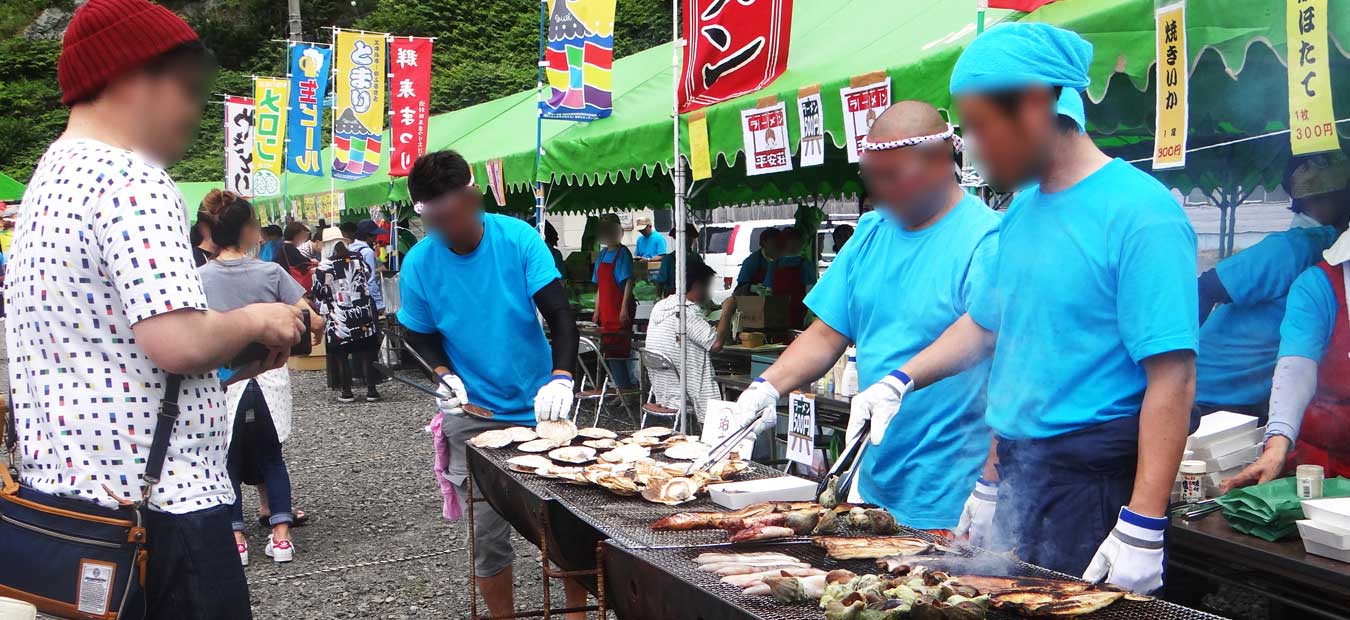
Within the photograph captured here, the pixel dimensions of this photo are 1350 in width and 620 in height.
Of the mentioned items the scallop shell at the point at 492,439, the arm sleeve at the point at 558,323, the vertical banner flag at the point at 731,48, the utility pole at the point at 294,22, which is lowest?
the scallop shell at the point at 492,439

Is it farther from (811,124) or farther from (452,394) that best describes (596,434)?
(811,124)

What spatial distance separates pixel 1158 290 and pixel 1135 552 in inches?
21.0

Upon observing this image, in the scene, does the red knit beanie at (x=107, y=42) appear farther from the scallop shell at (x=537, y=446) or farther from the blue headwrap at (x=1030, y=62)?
the scallop shell at (x=537, y=446)

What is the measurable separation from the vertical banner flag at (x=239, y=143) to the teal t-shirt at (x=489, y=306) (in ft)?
49.0

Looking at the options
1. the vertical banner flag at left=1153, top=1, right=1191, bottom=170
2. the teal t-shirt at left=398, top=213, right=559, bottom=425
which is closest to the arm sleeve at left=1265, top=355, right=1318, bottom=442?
the vertical banner flag at left=1153, top=1, right=1191, bottom=170

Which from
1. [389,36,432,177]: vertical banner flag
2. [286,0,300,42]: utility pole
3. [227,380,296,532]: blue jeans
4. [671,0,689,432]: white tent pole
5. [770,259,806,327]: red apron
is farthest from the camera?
[286,0,300,42]: utility pole

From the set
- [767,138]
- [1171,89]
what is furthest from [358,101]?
[1171,89]

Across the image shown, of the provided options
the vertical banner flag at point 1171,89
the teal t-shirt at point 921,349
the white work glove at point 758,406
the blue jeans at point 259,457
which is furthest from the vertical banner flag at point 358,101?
the teal t-shirt at point 921,349

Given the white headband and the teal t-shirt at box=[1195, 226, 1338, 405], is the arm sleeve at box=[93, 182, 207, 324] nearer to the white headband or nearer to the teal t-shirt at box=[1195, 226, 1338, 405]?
the white headband

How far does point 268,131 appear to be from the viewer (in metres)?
18.0

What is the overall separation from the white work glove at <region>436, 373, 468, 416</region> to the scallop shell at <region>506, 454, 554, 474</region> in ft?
1.80

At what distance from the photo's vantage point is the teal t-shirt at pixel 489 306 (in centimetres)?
393

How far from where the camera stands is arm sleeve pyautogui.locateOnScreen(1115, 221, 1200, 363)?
1.96 metres

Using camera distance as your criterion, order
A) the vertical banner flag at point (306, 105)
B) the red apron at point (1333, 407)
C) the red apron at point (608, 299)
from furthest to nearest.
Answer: the vertical banner flag at point (306, 105) → the red apron at point (608, 299) → the red apron at point (1333, 407)
